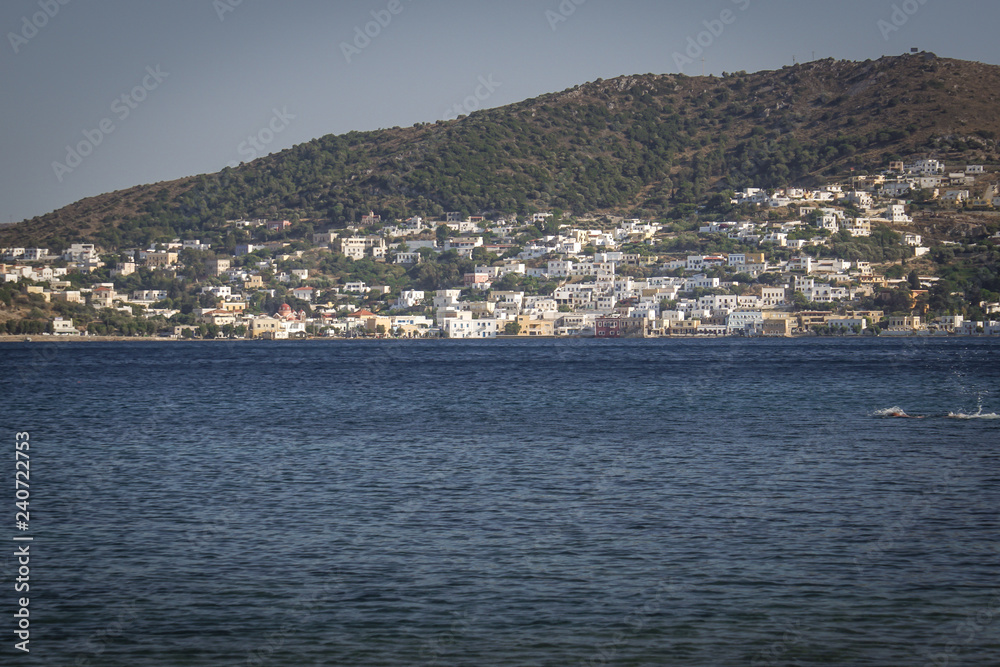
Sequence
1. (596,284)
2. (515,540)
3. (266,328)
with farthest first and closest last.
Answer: (596,284) → (266,328) → (515,540)

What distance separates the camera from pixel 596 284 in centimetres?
16275

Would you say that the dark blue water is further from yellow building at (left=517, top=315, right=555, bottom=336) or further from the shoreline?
yellow building at (left=517, top=315, right=555, bottom=336)

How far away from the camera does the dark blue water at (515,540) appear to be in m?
11.9

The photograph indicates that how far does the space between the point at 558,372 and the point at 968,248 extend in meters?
111

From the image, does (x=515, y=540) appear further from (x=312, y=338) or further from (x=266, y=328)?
(x=266, y=328)

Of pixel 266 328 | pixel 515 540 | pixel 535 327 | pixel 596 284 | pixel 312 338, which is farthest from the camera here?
pixel 596 284

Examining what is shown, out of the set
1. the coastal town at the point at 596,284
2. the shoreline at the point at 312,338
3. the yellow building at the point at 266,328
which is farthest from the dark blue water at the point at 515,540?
the yellow building at the point at 266,328

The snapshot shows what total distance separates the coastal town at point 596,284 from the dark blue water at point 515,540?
110 metres

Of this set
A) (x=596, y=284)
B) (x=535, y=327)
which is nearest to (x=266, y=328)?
(x=535, y=327)

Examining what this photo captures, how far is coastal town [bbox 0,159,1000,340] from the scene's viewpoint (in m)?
140

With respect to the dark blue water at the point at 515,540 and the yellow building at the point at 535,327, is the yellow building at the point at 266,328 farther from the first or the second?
the dark blue water at the point at 515,540

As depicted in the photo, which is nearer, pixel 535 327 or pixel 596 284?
pixel 535 327

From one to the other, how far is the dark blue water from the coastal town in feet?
361

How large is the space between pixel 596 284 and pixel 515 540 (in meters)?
148
